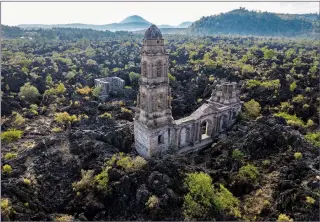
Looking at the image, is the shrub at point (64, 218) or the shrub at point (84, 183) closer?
the shrub at point (64, 218)

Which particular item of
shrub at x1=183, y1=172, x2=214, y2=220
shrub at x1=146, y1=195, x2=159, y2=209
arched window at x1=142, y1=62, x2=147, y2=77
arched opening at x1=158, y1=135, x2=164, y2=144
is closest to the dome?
arched window at x1=142, y1=62, x2=147, y2=77

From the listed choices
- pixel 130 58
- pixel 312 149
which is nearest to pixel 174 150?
pixel 312 149

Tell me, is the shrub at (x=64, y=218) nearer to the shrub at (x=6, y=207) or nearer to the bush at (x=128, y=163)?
the shrub at (x=6, y=207)

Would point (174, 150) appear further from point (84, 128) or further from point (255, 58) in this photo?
point (255, 58)

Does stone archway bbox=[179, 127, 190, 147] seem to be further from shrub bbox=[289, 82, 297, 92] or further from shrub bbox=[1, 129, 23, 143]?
shrub bbox=[289, 82, 297, 92]

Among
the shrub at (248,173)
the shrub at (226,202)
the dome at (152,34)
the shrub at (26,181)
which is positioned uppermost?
the dome at (152,34)

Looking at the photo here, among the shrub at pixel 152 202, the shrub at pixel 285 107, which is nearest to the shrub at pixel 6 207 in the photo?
the shrub at pixel 152 202
